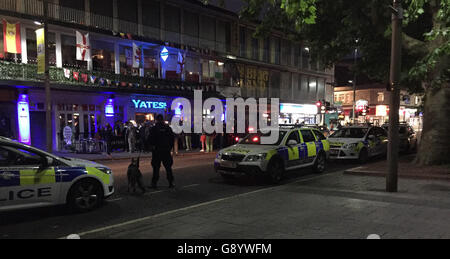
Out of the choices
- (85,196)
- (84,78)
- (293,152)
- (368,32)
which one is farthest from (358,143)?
(84,78)

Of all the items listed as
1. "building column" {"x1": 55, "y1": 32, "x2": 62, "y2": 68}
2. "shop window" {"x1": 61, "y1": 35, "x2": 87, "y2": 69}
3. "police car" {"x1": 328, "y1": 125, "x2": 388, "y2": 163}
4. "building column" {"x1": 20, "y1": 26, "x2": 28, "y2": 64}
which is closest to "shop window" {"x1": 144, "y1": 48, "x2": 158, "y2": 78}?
"shop window" {"x1": 61, "y1": 35, "x2": 87, "y2": 69}

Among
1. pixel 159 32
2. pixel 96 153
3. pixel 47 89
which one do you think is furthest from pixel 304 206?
pixel 159 32

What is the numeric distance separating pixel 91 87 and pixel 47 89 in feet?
20.5

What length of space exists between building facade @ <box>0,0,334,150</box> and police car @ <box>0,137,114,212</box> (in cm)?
1011

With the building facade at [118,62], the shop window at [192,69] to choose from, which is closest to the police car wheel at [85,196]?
the building facade at [118,62]

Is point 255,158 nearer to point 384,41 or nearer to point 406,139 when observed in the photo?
point 384,41

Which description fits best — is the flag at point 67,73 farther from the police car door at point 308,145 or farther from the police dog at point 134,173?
the police car door at point 308,145

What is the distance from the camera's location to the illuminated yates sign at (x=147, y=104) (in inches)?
910

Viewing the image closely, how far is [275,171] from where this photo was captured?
9.52 meters

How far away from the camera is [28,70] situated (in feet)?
59.3

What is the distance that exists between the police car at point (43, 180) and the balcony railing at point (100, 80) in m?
13.8

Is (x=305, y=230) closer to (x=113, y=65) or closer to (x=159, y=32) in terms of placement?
(x=113, y=65)

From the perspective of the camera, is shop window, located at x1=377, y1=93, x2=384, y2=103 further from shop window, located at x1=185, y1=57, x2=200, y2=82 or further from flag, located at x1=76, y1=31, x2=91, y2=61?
flag, located at x1=76, y1=31, x2=91, y2=61

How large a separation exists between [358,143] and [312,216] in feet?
28.4
